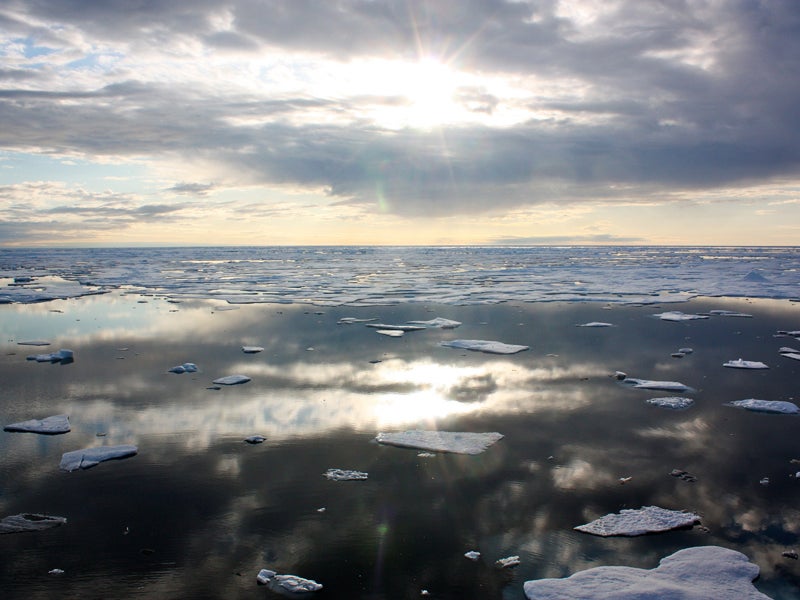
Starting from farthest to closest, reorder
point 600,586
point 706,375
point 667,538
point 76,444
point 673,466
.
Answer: point 706,375
point 76,444
point 673,466
point 667,538
point 600,586

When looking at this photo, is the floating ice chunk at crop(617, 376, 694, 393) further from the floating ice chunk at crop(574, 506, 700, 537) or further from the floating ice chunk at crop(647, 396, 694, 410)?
the floating ice chunk at crop(574, 506, 700, 537)

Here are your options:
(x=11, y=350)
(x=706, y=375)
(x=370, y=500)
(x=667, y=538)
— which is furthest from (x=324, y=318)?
(x=667, y=538)

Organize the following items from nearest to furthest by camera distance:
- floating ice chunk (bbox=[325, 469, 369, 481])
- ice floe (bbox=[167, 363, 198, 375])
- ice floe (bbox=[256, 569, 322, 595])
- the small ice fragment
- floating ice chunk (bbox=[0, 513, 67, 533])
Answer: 1. ice floe (bbox=[256, 569, 322, 595])
2. the small ice fragment
3. floating ice chunk (bbox=[0, 513, 67, 533])
4. floating ice chunk (bbox=[325, 469, 369, 481])
5. ice floe (bbox=[167, 363, 198, 375])

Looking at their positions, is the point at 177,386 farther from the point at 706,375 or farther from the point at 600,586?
the point at 706,375

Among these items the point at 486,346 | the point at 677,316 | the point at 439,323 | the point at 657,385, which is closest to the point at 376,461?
the point at 657,385

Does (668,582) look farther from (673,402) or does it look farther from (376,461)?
(673,402)

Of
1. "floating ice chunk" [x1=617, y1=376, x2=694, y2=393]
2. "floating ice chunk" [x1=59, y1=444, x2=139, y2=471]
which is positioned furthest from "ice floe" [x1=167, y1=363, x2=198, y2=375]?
"floating ice chunk" [x1=617, y1=376, x2=694, y2=393]

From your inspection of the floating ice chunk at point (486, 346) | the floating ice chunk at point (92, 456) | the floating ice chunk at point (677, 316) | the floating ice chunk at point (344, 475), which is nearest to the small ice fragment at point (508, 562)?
the floating ice chunk at point (344, 475)
